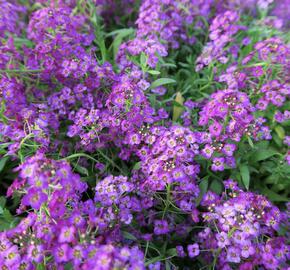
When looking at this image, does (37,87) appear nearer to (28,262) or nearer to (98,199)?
(98,199)

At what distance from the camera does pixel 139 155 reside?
2.92 meters

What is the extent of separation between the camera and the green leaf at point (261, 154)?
Answer: 3.21 meters

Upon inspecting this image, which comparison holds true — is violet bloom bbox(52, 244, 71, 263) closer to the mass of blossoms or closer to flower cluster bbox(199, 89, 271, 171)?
the mass of blossoms

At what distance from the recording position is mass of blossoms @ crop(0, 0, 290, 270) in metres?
2.20

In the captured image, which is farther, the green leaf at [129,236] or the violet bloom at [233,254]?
the green leaf at [129,236]

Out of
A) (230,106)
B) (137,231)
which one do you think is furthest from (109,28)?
(137,231)

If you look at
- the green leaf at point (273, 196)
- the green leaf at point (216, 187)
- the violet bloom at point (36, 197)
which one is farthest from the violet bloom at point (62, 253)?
the green leaf at point (273, 196)

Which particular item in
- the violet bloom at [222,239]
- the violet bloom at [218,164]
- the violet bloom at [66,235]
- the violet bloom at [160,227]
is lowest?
the violet bloom at [160,227]

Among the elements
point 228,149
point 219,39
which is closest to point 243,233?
point 228,149

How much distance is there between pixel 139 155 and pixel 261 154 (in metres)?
1.14

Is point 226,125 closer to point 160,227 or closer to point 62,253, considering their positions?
point 160,227

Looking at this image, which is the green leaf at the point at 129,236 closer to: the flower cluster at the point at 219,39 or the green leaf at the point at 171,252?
the green leaf at the point at 171,252

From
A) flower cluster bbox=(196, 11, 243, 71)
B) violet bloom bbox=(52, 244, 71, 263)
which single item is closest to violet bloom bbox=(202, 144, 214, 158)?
flower cluster bbox=(196, 11, 243, 71)

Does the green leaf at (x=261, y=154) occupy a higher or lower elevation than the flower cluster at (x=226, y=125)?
lower
